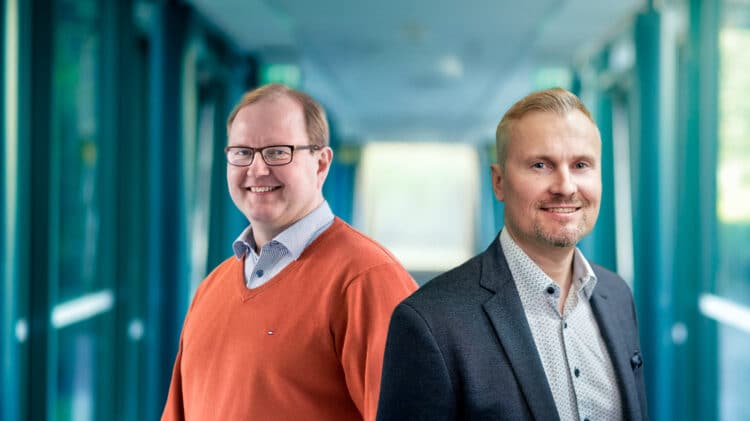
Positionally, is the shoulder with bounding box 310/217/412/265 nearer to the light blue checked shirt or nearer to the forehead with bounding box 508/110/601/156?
the light blue checked shirt

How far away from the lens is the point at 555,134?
123 centimetres

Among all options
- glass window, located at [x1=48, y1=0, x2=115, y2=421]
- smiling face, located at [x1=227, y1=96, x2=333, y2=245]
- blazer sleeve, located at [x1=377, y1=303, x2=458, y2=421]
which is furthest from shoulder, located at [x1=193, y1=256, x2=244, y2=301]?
glass window, located at [x1=48, y1=0, x2=115, y2=421]

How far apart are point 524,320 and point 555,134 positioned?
0.34m

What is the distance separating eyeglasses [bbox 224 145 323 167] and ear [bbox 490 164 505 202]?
45 centimetres

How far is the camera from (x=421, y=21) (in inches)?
219

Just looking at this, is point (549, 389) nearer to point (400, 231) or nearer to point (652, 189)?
point (652, 189)

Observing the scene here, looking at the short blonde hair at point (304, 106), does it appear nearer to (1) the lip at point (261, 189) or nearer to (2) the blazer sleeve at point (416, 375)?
(1) the lip at point (261, 189)

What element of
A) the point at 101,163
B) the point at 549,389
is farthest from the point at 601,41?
the point at 549,389

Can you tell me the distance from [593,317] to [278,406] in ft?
2.18

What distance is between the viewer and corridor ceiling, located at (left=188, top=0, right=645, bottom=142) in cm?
505

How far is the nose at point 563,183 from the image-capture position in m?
1.20

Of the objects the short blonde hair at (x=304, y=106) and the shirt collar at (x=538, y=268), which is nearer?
the shirt collar at (x=538, y=268)

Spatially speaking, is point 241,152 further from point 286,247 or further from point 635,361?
point 635,361

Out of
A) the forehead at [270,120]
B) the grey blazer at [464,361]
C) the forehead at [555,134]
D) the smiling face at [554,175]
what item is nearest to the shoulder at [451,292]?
the grey blazer at [464,361]
